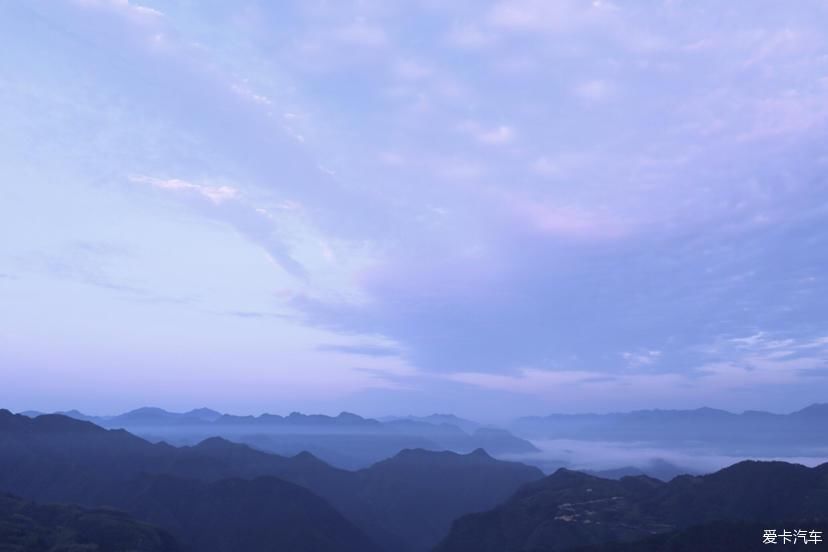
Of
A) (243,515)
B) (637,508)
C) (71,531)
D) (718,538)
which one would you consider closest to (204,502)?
(243,515)

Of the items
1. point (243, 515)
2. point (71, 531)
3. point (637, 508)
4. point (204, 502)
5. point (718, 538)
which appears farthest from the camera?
point (204, 502)

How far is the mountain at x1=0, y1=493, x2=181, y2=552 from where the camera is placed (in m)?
83.8

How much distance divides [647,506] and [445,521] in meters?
82.3

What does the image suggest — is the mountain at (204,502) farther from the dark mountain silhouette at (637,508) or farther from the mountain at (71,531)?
the dark mountain silhouette at (637,508)

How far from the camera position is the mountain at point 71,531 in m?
83.8

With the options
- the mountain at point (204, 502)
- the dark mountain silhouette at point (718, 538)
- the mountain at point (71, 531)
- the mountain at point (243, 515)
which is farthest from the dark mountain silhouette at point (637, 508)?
the mountain at point (71, 531)

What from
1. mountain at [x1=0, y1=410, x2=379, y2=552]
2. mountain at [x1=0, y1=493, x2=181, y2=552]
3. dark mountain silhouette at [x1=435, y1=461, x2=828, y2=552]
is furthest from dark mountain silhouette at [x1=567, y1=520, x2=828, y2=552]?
mountain at [x1=0, y1=410, x2=379, y2=552]

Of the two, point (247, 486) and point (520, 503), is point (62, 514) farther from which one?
point (520, 503)

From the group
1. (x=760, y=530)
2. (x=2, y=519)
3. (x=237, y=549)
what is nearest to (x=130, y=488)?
(x=237, y=549)

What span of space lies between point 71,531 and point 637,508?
3880 inches

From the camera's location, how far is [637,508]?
12038 cm

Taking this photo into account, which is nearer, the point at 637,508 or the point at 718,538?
the point at 718,538

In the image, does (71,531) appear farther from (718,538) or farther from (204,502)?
(718,538)

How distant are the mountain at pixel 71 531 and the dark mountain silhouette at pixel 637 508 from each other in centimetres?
5723
